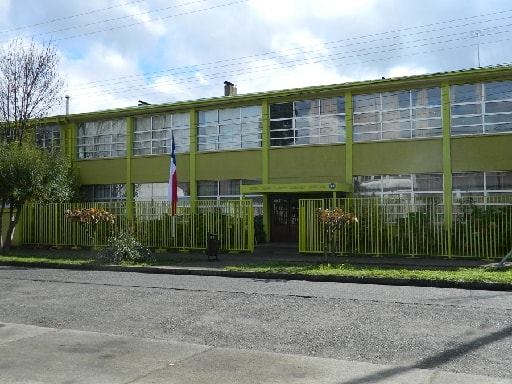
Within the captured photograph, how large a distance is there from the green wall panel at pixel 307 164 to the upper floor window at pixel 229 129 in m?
1.18

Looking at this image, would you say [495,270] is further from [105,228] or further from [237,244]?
[105,228]

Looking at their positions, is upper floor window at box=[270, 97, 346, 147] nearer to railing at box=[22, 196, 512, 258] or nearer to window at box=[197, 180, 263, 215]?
window at box=[197, 180, 263, 215]

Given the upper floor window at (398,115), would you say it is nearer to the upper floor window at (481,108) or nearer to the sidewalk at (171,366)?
the upper floor window at (481,108)

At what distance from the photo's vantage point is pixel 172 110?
24.5 metres

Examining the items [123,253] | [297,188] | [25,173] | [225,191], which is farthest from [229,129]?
[123,253]

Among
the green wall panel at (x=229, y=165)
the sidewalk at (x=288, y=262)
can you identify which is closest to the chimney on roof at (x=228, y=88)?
the green wall panel at (x=229, y=165)

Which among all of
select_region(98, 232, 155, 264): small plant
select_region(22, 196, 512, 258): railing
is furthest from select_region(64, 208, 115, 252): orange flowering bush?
select_region(22, 196, 512, 258): railing

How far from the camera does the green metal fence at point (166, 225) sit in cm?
1988

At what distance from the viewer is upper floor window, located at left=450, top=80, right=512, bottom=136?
18.8 meters

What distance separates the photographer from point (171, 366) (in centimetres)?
620

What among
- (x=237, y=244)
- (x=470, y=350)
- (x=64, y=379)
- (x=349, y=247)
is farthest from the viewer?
(x=237, y=244)

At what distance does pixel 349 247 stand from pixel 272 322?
408 inches

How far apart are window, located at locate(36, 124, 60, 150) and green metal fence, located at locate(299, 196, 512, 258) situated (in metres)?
14.5

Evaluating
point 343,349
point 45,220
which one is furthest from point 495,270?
point 45,220
